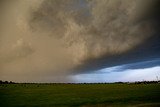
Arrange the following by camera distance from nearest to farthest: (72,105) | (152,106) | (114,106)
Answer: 1. (152,106)
2. (114,106)
3. (72,105)

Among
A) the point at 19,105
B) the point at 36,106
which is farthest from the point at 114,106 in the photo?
the point at 19,105

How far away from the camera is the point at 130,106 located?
2169 inches

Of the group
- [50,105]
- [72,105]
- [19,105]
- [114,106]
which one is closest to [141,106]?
[114,106]

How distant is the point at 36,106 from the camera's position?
63281mm

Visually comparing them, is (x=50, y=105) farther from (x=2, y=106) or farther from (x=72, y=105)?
(x=2, y=106)

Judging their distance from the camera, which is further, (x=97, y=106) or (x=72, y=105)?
(x=72, y=105)

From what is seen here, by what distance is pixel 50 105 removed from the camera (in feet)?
210

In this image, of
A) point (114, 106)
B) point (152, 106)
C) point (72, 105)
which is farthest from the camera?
point (72, 105)

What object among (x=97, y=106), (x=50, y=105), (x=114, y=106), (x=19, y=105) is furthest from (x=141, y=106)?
(x=19, y=105)

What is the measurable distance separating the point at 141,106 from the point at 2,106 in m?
30.4

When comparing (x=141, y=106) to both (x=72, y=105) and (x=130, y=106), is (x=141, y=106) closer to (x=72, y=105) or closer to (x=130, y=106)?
(x=130, y=106)

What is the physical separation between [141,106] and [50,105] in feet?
67.5

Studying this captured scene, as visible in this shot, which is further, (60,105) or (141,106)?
(60,105)

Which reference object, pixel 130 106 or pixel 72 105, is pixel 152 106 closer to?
pixel 130 106
